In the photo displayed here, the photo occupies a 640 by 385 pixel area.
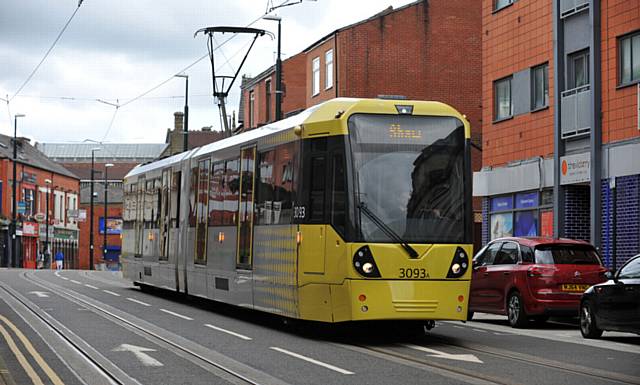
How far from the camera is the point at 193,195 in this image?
973 inches

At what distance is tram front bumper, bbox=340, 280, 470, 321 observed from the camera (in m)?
15.8

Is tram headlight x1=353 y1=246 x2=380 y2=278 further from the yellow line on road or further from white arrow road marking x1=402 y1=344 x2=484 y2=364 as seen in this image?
the yellow line on road

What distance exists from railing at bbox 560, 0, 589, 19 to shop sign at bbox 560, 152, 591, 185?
3544mm

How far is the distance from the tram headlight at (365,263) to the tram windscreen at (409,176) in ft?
0.59

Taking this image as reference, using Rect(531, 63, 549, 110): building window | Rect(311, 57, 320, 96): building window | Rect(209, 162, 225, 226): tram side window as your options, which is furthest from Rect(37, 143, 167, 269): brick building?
Rect(209, 162, 225, 226): tram side window

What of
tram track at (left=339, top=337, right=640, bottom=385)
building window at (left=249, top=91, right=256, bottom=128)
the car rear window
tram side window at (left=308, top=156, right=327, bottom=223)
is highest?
building window at (left=249, top=91, right=256, bottom=128)

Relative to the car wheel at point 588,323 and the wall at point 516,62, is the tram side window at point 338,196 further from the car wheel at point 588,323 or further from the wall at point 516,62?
the wall at point 516,62

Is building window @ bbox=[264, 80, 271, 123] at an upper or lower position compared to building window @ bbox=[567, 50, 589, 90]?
upper

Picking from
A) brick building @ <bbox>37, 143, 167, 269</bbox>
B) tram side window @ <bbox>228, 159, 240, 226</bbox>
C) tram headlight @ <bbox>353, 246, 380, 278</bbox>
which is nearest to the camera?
tram headlight @ <bbox>353, 246, 380, 278</bbox>

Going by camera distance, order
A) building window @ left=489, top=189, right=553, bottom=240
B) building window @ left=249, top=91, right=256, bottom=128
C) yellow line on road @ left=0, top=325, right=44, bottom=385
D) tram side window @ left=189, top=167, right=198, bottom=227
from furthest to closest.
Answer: building window @ left=249, top=91, right=256, bottom=128
building window @ left=489, top=189, right=553, bottom=240
tram side window @ left=189, top=167, right=198, bottom=227
yellow line on road @ left=0, top=325, right=44, bottom=385

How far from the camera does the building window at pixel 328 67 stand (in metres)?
47.7

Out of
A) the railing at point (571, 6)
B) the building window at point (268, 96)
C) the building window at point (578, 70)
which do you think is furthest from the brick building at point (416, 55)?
the railing at point (571, 6)

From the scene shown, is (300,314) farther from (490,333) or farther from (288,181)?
(490,333)

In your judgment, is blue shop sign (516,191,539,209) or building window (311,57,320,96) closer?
blue shop sign (516,191,539,209)
